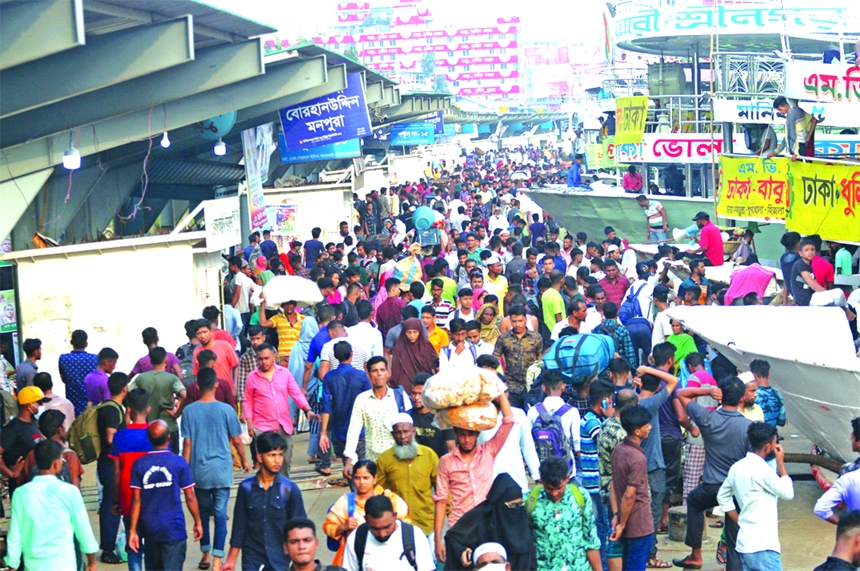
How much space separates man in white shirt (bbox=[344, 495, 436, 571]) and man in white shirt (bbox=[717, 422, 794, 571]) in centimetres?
205

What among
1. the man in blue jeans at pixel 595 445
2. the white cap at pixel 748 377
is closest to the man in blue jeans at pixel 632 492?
the man in blue jeans at pixel 595 445

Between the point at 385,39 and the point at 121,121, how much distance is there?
560 feet

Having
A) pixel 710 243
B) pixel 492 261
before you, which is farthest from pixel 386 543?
pixel 710 243

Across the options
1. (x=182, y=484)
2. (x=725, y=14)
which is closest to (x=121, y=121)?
(x=182, y=484)

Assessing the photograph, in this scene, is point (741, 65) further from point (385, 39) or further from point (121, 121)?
point (385, 39)

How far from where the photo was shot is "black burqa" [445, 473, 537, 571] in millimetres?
5992

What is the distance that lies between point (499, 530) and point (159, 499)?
89.3 inches

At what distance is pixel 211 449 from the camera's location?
8.09 m

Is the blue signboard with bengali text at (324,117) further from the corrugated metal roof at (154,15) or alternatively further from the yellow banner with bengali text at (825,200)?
the yellow banner with bengali text at (825,200)

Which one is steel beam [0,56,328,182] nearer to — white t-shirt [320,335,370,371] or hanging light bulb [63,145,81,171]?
hanging light bulb [63,145,81,171]

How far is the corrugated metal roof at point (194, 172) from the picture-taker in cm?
2353

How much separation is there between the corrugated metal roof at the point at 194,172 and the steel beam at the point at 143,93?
6061mm

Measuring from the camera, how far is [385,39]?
603 feet

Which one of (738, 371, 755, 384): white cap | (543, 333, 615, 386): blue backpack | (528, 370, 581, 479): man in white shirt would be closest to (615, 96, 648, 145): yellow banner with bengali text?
(738, 371, 755, 384): white cap
